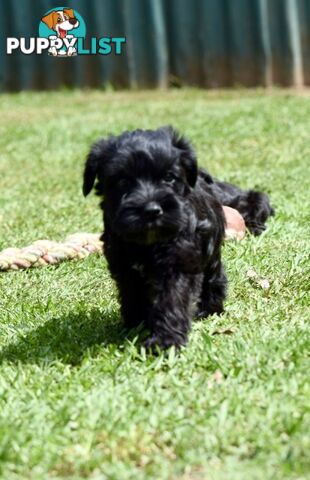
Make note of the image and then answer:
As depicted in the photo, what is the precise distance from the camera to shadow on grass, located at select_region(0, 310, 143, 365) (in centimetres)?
493

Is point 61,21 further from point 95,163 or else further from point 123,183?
point 123,183

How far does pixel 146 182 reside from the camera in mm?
4719

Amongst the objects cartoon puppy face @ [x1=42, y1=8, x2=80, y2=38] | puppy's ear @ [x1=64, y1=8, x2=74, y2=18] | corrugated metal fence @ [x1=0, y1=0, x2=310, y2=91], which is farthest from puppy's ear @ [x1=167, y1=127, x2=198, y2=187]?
puppy's ear @ [x1=64, y1=8, x2=74, y2=18]

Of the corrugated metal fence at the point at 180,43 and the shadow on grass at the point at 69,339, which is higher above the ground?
the corrugated metal fence at the point at 180,43

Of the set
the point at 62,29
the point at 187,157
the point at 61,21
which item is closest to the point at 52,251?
the point at 187,157

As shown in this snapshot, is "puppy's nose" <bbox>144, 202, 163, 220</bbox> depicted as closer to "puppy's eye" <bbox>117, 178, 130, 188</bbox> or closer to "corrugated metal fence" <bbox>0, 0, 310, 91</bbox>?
"puppy's eye" <bbox>117, 178, 130, 188</bbox>

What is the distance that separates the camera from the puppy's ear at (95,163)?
502 centimetres

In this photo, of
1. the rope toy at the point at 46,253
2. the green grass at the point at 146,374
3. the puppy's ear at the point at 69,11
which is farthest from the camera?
the puppy's ear at the point at 69,11

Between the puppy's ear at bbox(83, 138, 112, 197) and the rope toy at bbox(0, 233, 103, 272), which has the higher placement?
the puppy's ear at bbox(83, 138, 112, 197)

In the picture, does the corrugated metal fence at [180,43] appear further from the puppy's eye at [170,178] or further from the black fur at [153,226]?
the puppy's eye at [170,178]

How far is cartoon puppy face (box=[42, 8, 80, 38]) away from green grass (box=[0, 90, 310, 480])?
4.85 meters

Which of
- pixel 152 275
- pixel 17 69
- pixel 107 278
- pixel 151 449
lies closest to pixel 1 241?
pixel 107 278

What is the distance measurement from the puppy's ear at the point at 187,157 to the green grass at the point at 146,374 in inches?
32.6

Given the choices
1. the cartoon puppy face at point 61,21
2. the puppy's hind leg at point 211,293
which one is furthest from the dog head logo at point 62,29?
the puppy's hind leg at point 211,293
